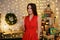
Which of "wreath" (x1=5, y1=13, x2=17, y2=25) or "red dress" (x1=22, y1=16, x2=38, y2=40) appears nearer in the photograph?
"red dress" (x1=22, y1=16, x2=38, y2=40)

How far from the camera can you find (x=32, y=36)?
287 centimetres

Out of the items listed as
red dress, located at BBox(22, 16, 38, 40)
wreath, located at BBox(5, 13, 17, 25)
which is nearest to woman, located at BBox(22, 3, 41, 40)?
red dress, located at BBox(22, 16, 38, 40)

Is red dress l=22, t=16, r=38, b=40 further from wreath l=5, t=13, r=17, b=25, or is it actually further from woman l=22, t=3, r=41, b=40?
wreath l=5, t=13, r=17, b=25

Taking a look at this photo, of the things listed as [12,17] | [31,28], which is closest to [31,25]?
[31,28]

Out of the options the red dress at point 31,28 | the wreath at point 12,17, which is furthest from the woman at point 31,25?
the wreath at point 12,17

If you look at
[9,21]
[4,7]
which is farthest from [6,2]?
[9,21]

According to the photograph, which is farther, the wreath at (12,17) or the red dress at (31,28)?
the wreath at (12,17)

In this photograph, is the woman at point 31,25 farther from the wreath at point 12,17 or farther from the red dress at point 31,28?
the wreath at point 12,17

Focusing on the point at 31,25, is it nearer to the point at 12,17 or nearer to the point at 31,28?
the point at 31,28

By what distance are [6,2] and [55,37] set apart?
141 cm

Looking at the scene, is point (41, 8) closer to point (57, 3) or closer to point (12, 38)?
point (57, 3)

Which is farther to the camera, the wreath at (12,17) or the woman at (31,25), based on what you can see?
the wreath at (12,17)

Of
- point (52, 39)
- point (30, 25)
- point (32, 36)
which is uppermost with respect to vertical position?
point (30, 25)

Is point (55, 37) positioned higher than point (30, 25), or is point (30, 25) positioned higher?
point (30, 25)
